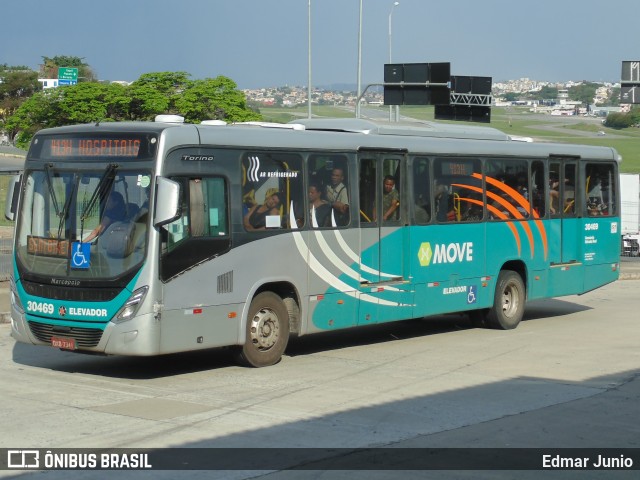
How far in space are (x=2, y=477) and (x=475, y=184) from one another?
36.3 ft

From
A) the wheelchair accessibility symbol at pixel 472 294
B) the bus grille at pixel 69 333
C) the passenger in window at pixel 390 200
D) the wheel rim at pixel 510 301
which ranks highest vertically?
the passenger in window at pixel 390 200

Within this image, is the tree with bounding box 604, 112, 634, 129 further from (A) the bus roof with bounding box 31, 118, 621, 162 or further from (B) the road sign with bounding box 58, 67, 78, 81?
(A) the bus roof with bounding box 31, 118, 621, 162

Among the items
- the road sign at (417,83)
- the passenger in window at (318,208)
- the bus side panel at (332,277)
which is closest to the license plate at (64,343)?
the bus side panel at (332,277)

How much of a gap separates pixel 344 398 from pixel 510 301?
7.53 metres

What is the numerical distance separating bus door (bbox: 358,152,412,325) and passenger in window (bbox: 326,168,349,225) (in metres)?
0.33

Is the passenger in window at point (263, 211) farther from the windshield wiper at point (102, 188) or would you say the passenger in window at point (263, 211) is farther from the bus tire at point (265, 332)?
the windshield wiper at point (102, 188)

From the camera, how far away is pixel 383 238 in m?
15.8

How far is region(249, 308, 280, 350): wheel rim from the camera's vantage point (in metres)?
13.8

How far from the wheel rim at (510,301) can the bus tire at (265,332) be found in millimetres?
5671

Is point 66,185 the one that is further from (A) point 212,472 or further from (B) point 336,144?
(A) point 212,472

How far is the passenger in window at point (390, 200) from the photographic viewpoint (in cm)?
1595

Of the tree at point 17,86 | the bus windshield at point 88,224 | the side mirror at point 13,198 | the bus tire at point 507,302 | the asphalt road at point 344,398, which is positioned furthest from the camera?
the tree at point 17,86

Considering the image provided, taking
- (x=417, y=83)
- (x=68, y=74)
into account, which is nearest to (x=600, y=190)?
(x=417, y=83)

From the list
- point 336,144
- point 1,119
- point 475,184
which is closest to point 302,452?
point 336,144
